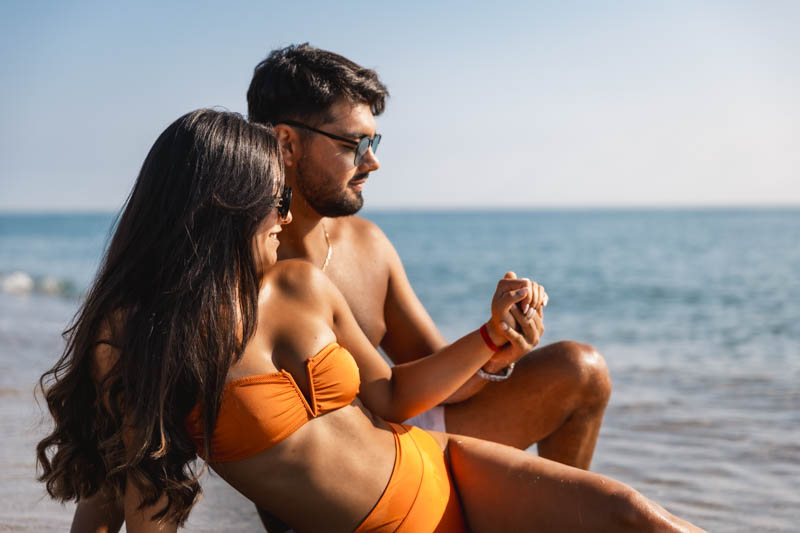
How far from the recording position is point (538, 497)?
2336mm

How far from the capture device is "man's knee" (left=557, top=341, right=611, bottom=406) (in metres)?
3.10

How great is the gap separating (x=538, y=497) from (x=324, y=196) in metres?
1.45

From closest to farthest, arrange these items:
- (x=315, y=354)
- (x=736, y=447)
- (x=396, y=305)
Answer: (x=315, y=354)
(x=396, y=305)
(x=736, y=447)

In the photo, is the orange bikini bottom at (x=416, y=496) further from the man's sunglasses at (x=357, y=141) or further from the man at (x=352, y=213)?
the man's sunglasses at (x=357, y=141)

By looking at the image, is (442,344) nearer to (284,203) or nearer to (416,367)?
(416,367)

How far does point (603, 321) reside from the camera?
13.3 m

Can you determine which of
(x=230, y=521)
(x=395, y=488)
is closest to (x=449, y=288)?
(x=230, y=521)

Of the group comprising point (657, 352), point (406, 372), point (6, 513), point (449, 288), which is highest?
point (406, 372)

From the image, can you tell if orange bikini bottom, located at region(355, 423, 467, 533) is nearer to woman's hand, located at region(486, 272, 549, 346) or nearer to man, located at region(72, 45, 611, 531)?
woman's hand, located at region(486, 272, 549, 346)

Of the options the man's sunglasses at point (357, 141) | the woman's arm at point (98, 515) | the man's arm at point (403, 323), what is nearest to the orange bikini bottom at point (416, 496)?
the woman's arm at point (98, 515)

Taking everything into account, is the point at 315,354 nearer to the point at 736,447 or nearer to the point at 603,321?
the point at 736,447

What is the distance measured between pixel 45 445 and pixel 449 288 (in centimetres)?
1803

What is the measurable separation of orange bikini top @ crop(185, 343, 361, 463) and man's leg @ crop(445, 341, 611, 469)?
3.89 feet

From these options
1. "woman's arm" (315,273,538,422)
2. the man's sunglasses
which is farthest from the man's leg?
the man's sunglasses
